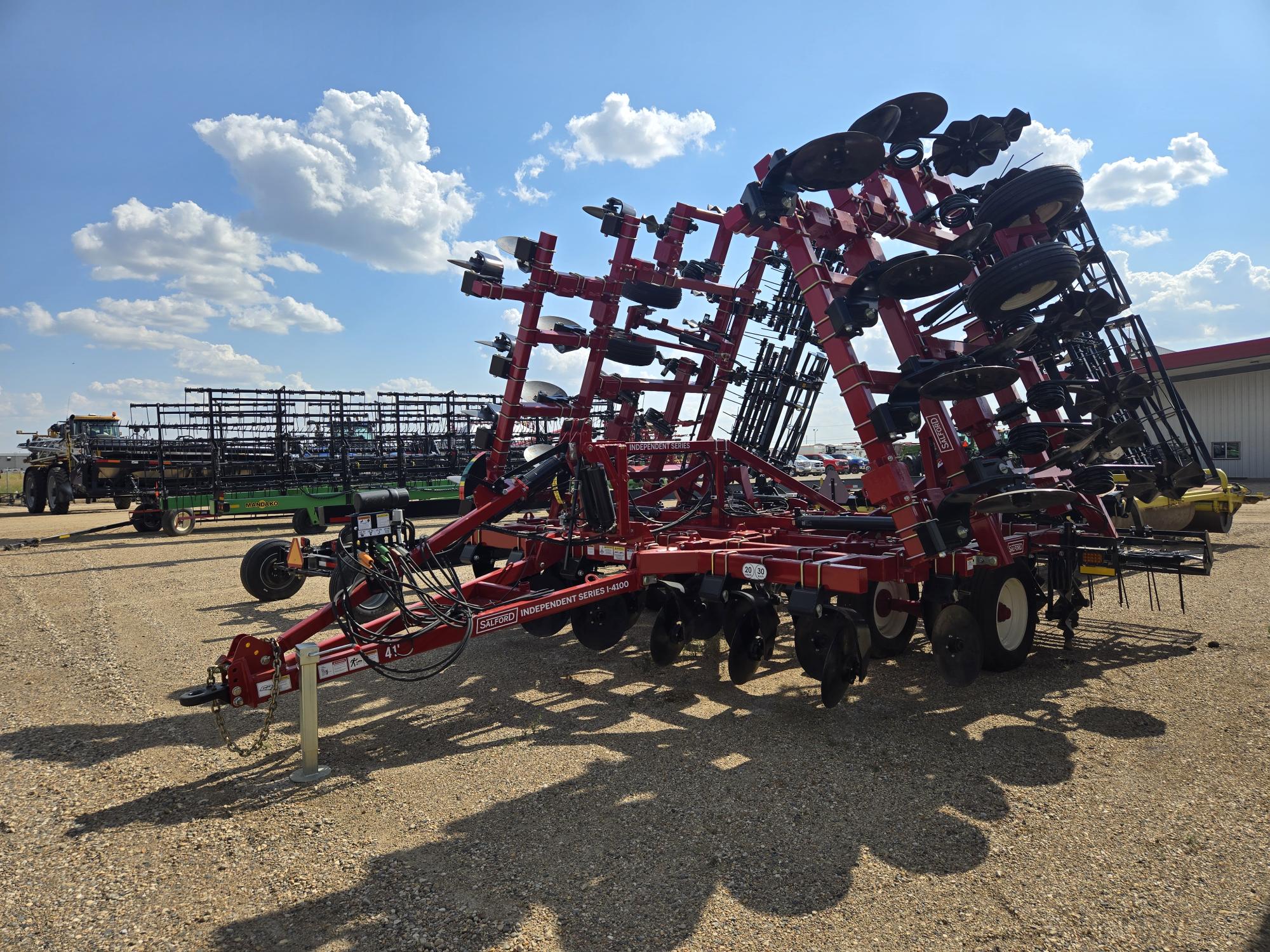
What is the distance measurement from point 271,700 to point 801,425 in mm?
7872

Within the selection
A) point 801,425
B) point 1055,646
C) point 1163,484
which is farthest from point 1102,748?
point 801,425

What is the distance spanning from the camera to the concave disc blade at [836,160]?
193 inches

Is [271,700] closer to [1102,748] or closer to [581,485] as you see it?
[581,485]

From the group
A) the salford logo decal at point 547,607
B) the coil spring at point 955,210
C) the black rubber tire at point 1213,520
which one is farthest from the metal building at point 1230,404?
the salford logo decal at point 547,607

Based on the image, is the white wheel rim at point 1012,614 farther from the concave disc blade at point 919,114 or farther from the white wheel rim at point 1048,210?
the concave disc blade at point 919,114

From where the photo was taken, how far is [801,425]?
10.4 metres

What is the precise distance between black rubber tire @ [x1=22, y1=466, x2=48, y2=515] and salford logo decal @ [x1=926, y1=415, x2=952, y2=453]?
2460 cm

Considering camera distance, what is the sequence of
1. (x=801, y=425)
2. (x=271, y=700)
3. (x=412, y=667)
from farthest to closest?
1. (x=801, y=425)
2. (x=412, y=667)
3. (x=271, y=700)

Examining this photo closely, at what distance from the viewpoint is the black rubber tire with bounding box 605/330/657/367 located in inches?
363

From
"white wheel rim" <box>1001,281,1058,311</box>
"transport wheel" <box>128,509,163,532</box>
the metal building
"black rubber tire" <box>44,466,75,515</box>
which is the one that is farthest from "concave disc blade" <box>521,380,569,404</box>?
the metal building

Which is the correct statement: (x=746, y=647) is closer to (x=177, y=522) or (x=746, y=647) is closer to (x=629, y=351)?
(x=629, y=351)

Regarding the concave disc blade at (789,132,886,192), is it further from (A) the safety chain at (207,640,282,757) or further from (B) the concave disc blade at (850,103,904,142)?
(A) the safety chain at (207,640,282,757)

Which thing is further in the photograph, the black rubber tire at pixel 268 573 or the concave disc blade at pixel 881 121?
the black rubber tire at pixel 268 573

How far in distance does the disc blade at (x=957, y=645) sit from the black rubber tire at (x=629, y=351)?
213 inches
